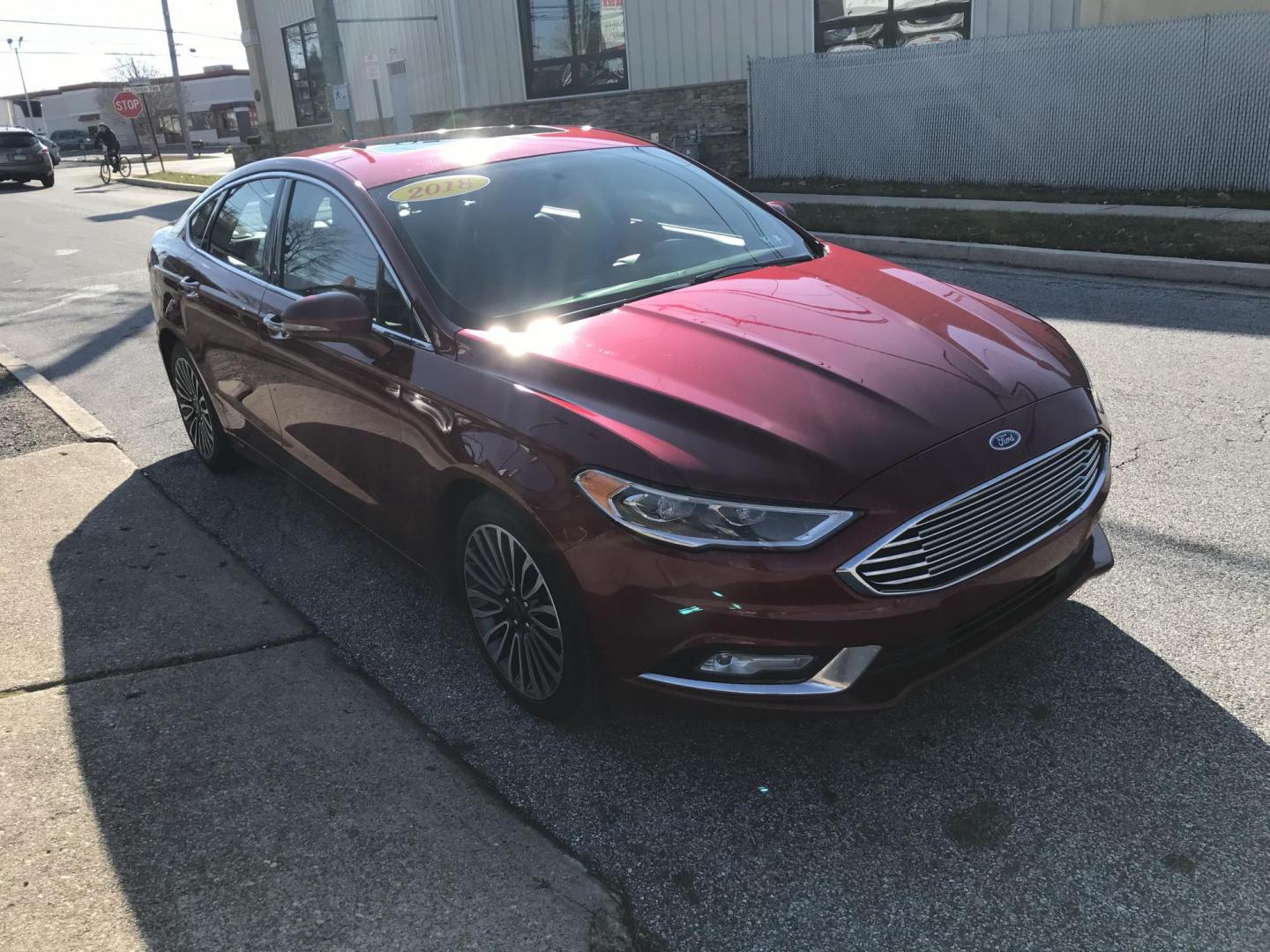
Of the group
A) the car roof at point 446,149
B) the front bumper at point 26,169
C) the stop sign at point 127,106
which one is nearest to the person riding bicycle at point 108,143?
the stop sign at point 127,106

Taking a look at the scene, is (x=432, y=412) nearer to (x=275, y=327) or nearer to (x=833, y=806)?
(x=275, y=327)

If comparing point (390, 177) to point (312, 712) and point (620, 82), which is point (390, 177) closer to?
point (312, 712)

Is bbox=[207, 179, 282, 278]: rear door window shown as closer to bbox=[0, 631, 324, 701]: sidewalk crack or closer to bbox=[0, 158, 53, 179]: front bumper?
bbox=[0, 631, 324, 701]: sidewalk crack

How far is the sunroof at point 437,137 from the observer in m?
4.32

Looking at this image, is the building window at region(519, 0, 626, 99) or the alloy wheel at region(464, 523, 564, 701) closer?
the alloy wheel at region(464, 523, 564, 701)

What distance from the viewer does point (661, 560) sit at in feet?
8.36

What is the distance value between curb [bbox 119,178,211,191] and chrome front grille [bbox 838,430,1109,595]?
85.2ft

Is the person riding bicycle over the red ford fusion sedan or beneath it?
over

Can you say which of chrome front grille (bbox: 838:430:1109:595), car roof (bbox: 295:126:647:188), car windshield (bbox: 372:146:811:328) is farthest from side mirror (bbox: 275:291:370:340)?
chrome front grille (bbox: 838:430:1109:595)

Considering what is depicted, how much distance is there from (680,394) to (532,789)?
3.92ft

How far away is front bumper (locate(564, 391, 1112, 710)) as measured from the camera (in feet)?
8.11

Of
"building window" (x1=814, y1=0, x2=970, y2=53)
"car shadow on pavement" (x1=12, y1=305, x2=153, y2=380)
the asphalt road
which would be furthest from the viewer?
"building window" (x1=814, y1=0, x2=970, y2=53)

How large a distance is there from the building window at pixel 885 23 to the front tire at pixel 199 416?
13.2 m

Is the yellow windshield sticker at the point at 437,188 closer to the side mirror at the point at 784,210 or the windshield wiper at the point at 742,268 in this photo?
the windshield wiper at the point at 742,268
